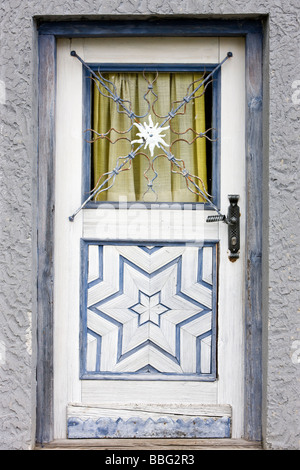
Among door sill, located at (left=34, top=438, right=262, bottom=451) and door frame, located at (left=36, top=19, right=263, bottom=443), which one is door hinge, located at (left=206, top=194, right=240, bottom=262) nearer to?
door frame, located at (left=36, top=19, right=263, bottom=443)

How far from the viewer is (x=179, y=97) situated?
267 centimetres

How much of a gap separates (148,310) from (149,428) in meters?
0.61

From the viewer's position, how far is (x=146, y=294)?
2648 mm

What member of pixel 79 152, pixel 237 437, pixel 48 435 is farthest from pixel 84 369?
pixel 79 152

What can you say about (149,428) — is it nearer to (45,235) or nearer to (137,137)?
(45,235)

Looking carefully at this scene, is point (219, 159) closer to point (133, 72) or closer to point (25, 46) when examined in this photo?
point (133, 72)

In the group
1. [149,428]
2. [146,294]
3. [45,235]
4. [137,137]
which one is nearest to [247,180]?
[137,137]

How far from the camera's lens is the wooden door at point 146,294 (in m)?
2.61

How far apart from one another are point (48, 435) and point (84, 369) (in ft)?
1.25

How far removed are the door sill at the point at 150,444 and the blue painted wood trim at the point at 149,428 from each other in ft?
0.07

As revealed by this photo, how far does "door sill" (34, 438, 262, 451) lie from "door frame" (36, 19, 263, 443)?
6 cm

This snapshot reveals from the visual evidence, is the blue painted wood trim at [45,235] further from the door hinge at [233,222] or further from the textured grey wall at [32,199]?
the door hinge at [233,222]

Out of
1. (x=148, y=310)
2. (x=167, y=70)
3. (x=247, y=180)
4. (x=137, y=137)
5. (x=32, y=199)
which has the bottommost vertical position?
(x=148, y=310)

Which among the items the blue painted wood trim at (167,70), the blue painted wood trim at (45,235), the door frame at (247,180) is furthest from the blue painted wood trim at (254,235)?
the blue painted wood trim at (45,235)
